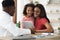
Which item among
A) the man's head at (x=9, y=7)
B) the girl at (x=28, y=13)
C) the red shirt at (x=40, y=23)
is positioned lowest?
the red shirt at (x=40, y=23)

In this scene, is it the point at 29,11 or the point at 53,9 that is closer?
the point at 29,11

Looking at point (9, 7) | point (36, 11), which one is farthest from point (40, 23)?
point (9, 7)

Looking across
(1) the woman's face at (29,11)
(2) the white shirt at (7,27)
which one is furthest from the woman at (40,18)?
(2) the white shirt at (7,27)

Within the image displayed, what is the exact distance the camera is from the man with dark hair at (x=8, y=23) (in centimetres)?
188

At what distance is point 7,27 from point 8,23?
55mm

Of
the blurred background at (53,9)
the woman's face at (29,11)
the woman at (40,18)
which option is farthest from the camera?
the blurred background at (53,9)

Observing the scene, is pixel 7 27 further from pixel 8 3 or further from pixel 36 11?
pixel 36 11

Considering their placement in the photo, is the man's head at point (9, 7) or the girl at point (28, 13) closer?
the man's head at point (9, 7)

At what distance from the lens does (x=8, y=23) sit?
1903 millimetres

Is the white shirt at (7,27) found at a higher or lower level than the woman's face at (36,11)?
lower

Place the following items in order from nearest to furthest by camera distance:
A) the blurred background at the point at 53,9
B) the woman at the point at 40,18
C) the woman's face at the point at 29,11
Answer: the woman at the point at 40,18
the woman's face at the point at 29,11
the blurred background at the point at 53,9

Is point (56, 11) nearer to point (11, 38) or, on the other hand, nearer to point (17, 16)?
point (17, 16)

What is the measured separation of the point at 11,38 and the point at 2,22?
254 mm

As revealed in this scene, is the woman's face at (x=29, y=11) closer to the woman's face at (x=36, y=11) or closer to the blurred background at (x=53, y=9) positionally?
the woman's face at (x=36, y=11)
